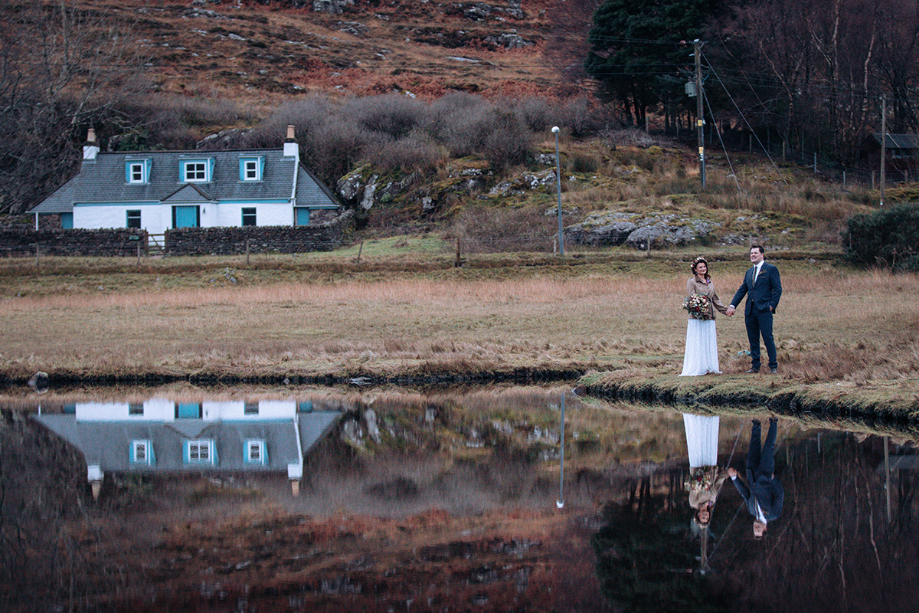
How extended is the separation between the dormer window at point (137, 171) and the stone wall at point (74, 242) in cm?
1092

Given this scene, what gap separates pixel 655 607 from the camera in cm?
508

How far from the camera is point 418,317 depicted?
2584 centimetres

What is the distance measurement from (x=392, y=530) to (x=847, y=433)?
20.0 ft

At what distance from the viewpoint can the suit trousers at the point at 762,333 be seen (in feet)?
46.5

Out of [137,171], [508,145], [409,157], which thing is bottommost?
[137,171]

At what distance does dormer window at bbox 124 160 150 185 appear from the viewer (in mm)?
55188

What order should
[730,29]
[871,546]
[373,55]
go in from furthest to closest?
[373,55] < [730,29] < [871,546]

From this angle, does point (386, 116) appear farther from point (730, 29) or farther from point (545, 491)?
point (545, 491)

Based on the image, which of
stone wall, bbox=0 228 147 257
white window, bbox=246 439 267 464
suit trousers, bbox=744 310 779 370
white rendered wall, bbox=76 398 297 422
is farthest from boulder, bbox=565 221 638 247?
white window, bbox=246 439 267 464

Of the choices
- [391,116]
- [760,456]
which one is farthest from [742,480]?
[391,116]

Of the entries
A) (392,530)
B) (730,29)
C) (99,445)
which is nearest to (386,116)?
(730,29)

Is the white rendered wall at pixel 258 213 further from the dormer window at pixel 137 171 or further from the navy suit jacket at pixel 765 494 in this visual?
the navy suit jacket at pixel 765 494

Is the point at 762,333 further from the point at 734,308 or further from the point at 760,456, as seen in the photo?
the point at 760,456

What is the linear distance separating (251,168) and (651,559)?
52.6 m
